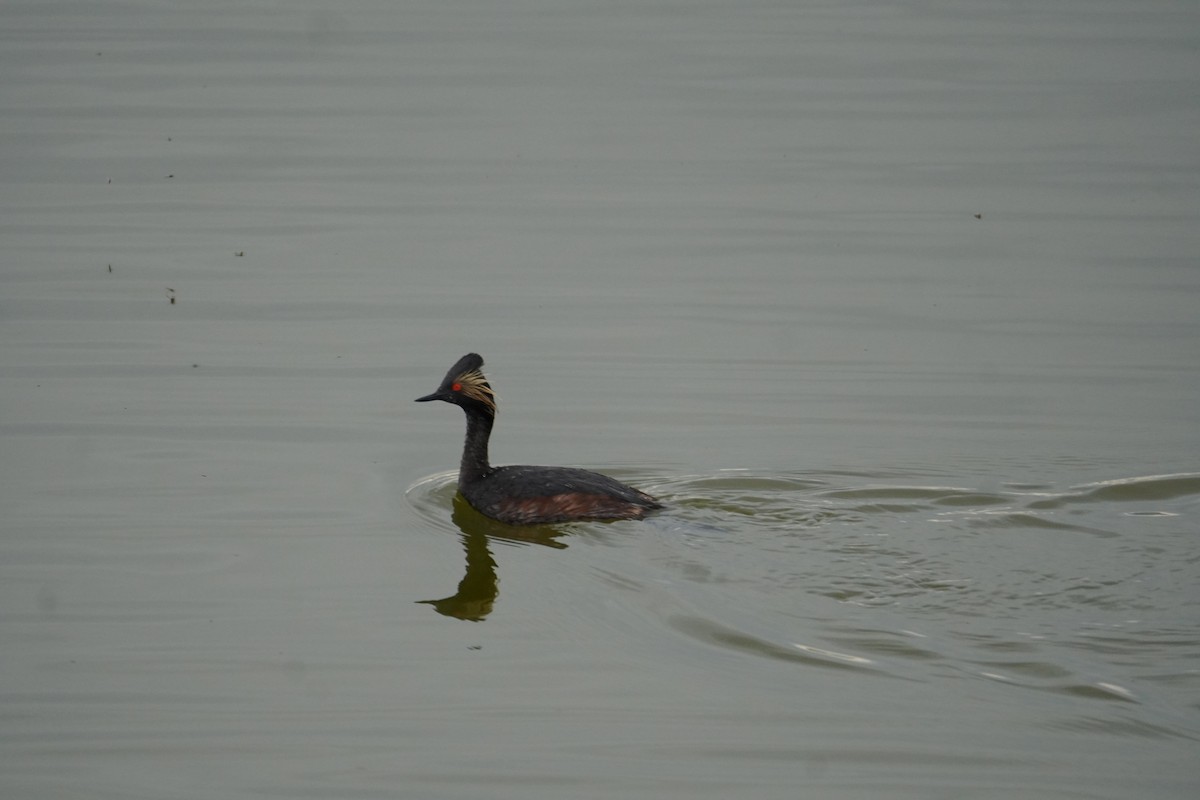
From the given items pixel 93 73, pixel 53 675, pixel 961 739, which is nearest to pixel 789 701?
pixel 961 739

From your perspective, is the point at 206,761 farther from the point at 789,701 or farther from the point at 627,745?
the point at 789,701

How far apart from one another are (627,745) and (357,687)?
4.82ft

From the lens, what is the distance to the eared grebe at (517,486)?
9.97 m

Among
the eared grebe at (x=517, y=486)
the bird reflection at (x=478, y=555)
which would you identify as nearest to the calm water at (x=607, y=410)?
the bird reflection at (x=478, y=555)

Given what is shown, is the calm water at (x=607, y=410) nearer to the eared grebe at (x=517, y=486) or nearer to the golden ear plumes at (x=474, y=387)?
the eared grebe at (x=517, y=486)

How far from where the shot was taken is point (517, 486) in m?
10.3

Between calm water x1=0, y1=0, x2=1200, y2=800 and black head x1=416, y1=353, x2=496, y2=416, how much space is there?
0.65 metres

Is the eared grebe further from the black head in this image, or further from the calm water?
the calm water

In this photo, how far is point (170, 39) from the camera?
23984 mm

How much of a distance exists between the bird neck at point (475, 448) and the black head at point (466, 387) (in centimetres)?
7

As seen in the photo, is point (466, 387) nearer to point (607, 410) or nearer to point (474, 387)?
point (474, 387)

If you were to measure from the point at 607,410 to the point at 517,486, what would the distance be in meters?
1.97

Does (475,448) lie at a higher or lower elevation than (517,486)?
higher

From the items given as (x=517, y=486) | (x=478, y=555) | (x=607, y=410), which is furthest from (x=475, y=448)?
(x=607, y=410)
